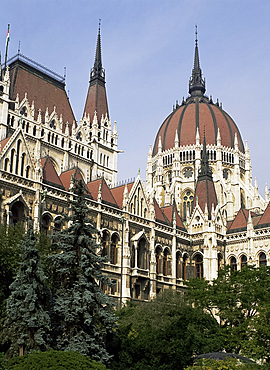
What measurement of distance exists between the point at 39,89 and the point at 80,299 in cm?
3373

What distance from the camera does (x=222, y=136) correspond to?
2894 inches

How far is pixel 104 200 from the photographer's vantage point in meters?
39.5

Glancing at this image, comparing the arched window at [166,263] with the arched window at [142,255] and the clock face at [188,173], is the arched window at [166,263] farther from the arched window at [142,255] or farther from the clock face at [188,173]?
the clock face at [188,173]

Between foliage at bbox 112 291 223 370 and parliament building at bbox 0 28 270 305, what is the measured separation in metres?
5.09

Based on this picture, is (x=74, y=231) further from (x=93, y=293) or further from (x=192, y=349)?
(x=192, y=349)

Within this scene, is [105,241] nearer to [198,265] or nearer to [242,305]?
[242,305]

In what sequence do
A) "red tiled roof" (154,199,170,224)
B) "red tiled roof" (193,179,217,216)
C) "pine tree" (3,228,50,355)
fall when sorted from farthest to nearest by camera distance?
"red tiled roof" (193,179,217,216) < "red tiled roof" (154,199,170,224) < "pine tree" (3,228,50,355)

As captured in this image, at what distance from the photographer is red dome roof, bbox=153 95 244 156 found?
7344 centimetres

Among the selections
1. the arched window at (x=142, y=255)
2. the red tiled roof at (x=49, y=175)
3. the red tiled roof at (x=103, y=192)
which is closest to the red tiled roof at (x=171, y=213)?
the arched window at (x=142, y=255)

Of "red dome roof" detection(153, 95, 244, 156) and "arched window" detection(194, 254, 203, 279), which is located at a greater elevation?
"red dome roof" detection(153, 95, 244, 156)

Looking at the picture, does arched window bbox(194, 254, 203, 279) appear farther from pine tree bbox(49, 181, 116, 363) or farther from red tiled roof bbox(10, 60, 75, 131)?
pine tree bbox(49, 181, 116, 363)

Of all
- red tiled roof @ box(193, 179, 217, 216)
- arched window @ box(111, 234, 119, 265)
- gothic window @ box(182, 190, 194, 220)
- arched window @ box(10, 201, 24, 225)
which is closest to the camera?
arched window @ box(10, 201, 24, 225)

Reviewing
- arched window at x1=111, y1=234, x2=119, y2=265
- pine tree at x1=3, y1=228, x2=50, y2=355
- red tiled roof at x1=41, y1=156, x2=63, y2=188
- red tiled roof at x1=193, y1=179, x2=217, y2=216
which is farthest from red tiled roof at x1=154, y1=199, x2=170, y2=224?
pine tree at x1=3, y1=228, x2=50, y2=355

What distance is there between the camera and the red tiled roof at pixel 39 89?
156ft
